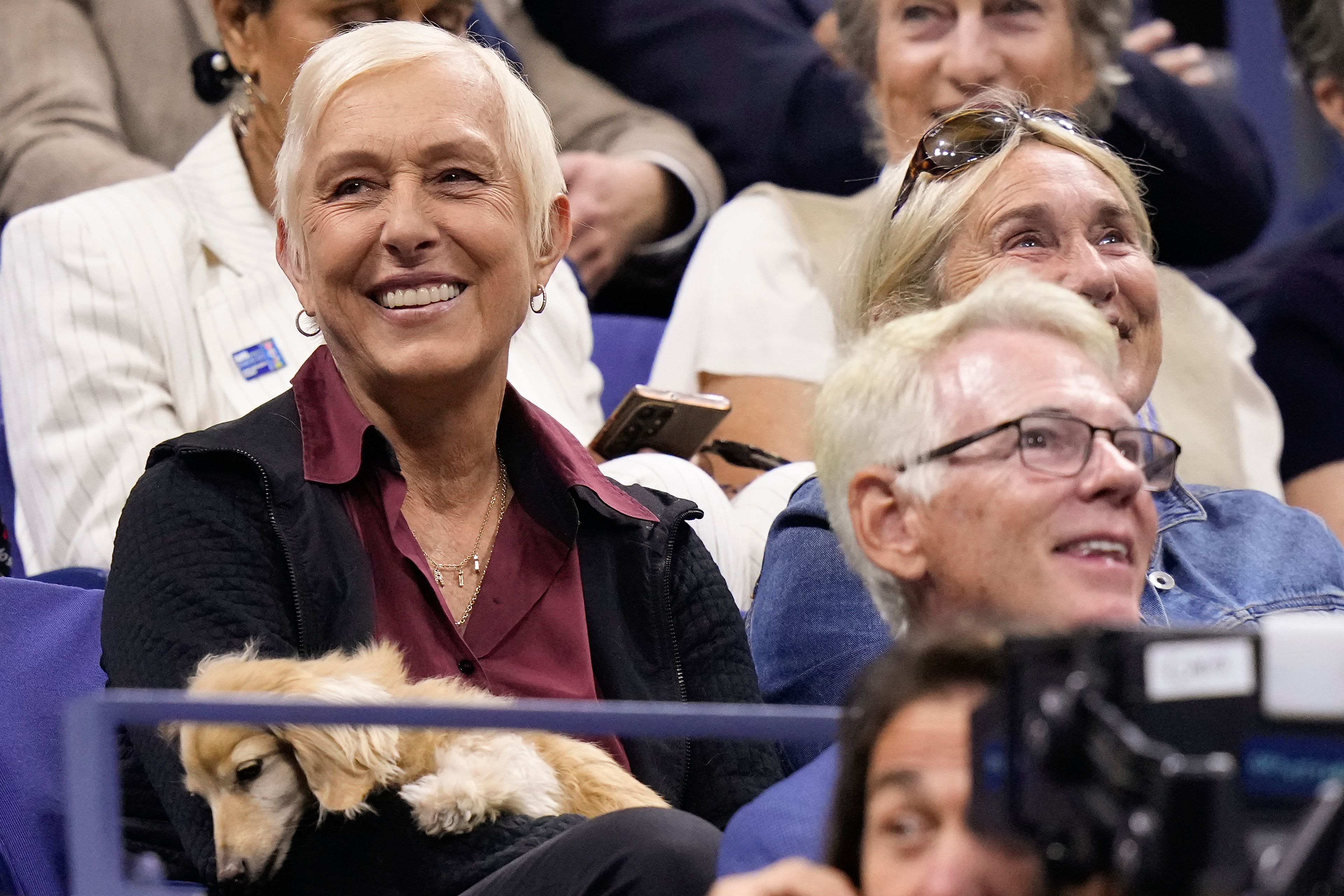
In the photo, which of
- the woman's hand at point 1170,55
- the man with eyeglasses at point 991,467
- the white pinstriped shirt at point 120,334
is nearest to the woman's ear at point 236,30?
the white pinstriped shirt at point 120,334

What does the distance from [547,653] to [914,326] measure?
0.42m

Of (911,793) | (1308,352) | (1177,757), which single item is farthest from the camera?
(1308,352)

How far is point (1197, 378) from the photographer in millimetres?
2607

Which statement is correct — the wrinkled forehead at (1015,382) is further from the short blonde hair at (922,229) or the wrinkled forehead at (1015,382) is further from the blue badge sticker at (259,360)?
Answer: the blue badge sticker at (259,360)

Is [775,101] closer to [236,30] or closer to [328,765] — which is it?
[236,30]

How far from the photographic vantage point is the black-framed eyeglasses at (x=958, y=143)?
1849mm

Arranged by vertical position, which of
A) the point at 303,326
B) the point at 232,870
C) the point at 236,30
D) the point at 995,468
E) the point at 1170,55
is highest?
the point at 236,30

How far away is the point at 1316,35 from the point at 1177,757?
2.30 meters

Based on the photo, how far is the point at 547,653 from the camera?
154cm

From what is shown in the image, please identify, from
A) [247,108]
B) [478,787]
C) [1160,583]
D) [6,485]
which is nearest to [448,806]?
[478,787]

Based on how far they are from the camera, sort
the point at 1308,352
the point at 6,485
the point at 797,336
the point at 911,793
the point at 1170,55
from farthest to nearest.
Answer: the point at 1170,55 → the point at 1308,352 → the point at 797,336 → the point at 6,485 → the point at 911,793

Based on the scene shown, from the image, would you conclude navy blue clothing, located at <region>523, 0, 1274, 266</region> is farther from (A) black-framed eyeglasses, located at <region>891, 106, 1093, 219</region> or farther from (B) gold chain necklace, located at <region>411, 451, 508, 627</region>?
(B) gold chain necklace, located at <region>411, 451, 508, 627</region>

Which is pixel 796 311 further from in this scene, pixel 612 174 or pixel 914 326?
pixel 914 326

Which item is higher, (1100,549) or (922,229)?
(922,229)
